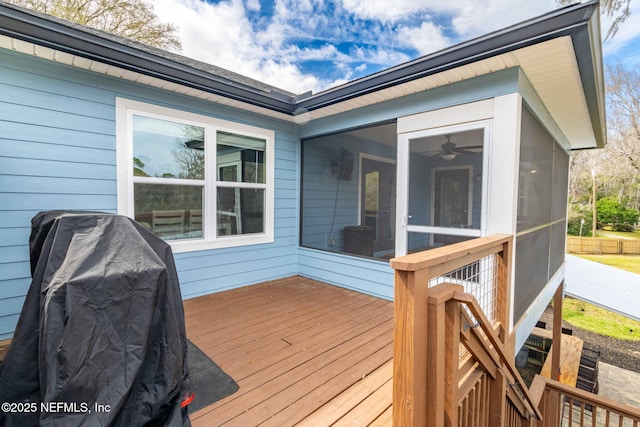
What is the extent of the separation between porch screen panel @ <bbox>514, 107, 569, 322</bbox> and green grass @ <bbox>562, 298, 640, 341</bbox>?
598 centimetres

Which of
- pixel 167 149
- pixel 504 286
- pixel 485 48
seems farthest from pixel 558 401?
pixel 167 149

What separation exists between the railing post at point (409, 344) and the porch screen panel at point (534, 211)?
224 centimetres

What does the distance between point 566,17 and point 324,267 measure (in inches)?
147

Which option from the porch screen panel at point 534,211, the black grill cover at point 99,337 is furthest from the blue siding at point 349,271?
the black grill cover at point 99,337

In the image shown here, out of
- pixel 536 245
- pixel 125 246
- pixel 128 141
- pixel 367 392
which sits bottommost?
pixel 367 392

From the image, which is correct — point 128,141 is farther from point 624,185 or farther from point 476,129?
point 624,185

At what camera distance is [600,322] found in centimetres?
923

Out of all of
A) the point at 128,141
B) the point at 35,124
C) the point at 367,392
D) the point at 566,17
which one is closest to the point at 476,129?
the point at 566,17

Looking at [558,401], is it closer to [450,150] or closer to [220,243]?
[450,150]

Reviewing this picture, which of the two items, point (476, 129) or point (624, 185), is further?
point (624, 185)

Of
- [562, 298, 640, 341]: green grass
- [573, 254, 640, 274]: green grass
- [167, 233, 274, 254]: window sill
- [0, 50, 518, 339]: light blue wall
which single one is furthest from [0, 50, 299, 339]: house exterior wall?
[573, 254, 640, 274]: green grass

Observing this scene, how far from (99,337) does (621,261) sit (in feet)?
64.3

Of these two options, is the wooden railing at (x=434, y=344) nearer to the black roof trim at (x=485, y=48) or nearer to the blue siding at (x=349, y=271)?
the black roof trim at (x=485, y=48)

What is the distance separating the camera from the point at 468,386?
175 cm
